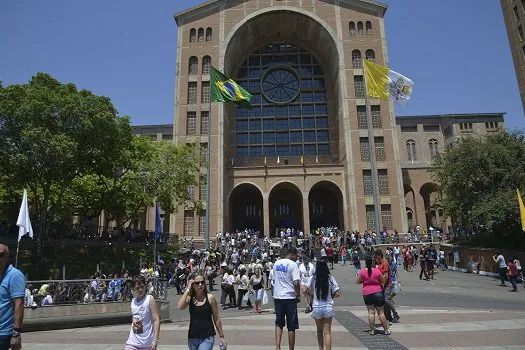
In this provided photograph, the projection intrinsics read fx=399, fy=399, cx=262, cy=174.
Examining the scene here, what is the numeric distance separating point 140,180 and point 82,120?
21.0 feet

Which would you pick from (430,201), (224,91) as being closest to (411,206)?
(430,201)

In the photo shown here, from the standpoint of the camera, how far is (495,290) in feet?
56.1

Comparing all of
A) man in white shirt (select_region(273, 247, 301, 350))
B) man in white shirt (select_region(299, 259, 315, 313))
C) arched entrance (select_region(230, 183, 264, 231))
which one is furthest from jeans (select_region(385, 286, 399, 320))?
arched entrance (select_region(230, 183, 264, 231))

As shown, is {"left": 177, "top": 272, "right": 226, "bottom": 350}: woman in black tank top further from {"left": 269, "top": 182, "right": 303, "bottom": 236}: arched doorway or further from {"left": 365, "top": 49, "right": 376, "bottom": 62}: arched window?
{"left": 269, "top": 182, "right": 303, "bottom": 236}: arched doorway

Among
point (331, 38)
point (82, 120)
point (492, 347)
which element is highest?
point (331, 38)

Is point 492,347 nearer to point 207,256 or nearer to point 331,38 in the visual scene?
point 207,256

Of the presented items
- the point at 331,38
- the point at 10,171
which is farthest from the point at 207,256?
the point at 331,38

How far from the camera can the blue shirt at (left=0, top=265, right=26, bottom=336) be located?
458 cm

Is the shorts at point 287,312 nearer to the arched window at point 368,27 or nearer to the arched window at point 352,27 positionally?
the arched window at point 352,27

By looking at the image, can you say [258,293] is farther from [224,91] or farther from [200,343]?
[224,91]

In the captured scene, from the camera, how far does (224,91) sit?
25203mm

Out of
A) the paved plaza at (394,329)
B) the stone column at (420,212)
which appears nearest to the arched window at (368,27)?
the stone column at (420,212)

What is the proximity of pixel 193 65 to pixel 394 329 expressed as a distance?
3959cm

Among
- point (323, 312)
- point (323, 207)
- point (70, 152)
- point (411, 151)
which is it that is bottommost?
point (323, 312)
